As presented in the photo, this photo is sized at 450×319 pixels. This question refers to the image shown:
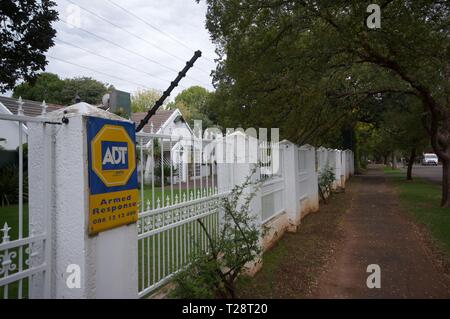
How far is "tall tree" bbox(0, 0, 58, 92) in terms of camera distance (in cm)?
1092

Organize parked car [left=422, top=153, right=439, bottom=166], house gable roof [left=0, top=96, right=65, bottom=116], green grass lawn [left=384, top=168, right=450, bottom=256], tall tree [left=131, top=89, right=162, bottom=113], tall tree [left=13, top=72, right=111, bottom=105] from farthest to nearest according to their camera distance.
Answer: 1. parked car [left=422, top=153, right=439, bottom=166]
2. tall tree [left=131, top=89, right=162, bottom=113]
3. tall tree [left=13, top=72, right=111, bottom=105]
4. green grass lawn [left=384, top=168, right=450, bottom=256]
5. house gable roof [left=0, top=96, right=65, bottom=116]

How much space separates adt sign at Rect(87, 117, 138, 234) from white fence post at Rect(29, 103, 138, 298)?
0.21ft

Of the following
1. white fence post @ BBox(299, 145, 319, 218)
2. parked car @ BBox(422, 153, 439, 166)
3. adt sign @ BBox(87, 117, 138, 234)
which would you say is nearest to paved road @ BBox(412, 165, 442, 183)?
white fence post @ BBox(299, 145, 319, 218)

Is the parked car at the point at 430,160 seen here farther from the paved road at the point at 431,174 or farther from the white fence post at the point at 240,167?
the white fence post at the point at 240,167

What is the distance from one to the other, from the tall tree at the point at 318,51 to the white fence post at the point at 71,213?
598 cm

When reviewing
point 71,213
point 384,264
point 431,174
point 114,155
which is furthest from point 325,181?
point 431,174

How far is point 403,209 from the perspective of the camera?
13.6 meters

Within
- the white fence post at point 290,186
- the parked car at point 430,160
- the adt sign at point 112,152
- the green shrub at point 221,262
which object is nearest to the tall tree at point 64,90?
the white fence post at point 290,186

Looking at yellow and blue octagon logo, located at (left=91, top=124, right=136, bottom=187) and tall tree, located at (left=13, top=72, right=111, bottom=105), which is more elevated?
tall tree, located at (left=13, top=72, right=111, bottom=105)

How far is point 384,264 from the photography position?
269 inches

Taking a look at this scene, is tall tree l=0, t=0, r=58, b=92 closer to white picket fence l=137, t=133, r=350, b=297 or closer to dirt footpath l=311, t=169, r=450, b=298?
white picket fence l=137, t=133, r=350, b=297

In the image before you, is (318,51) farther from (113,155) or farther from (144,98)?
(144,98)
